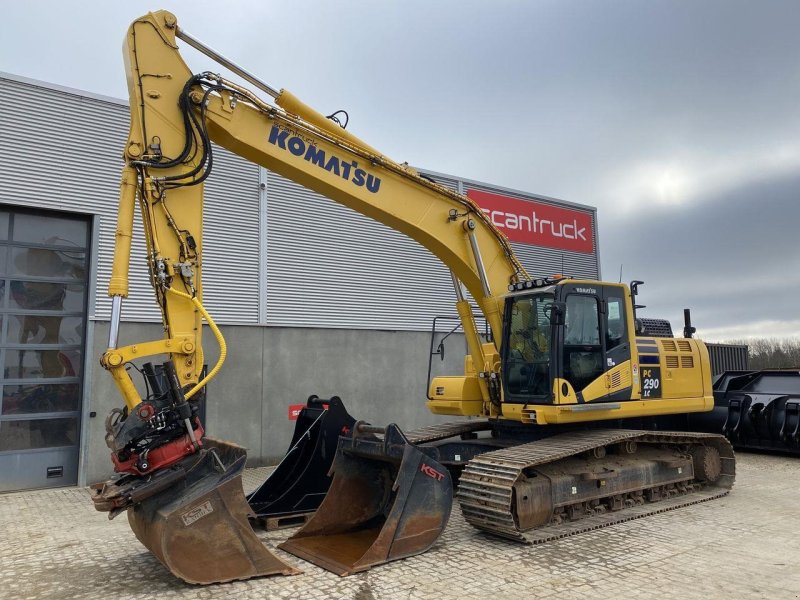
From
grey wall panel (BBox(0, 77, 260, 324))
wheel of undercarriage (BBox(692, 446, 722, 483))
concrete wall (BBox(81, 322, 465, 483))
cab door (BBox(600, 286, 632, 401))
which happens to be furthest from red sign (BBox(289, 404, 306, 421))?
wheel of undercarriage (BBox(692, 446, 722, 483))

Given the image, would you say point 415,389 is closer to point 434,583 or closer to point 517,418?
A: point 517,418

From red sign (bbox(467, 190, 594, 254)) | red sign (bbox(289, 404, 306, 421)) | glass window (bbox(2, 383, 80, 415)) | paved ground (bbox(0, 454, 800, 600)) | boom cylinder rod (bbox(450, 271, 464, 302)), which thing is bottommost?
paved ground (bbox(0, 454, 800, 600))

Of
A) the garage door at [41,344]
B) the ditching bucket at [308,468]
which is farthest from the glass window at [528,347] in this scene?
the garage door at [41,344]

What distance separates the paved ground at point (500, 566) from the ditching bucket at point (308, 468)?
0.62 m

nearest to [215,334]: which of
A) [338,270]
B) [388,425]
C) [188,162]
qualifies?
[188,162]

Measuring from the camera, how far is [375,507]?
21.4 feet

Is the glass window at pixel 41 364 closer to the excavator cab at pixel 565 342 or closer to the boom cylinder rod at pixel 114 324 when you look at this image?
the boom cylinder rod at pixel 114 324

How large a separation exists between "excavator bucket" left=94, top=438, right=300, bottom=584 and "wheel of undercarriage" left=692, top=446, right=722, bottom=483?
6094mm

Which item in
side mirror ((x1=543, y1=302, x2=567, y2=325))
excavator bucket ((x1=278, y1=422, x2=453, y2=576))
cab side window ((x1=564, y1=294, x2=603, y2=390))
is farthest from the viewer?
cab side window ((x1=564, y1=294, x2=603, y2=390))

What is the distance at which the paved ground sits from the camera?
15.7 ft

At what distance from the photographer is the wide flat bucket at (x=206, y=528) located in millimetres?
4672

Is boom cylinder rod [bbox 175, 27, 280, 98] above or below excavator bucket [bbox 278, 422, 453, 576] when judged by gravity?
above

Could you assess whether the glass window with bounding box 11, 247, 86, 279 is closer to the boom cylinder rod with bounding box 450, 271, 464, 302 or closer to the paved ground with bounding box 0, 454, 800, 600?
the paved ground with bounding box 0, 454, 800, 600

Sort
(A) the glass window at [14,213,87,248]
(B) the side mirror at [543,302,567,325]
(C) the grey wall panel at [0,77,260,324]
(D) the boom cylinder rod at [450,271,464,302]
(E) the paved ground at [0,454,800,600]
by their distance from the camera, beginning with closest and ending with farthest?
(E) the paved ground at [0,454,800,600] < (B) the side mirror at [543,302,567,325] < (D) the boom cylinder rod at [450,271,464,302] < (C) the grey wall panel at [0,77,260,324] < (A) the glass window at [14,213,87,248]
